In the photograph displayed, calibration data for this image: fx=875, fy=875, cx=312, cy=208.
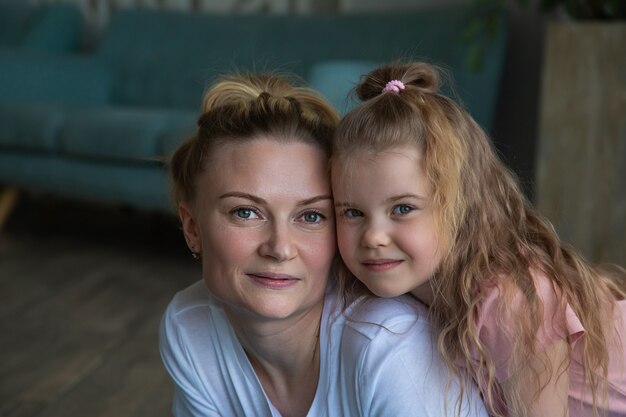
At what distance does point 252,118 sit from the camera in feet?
4.18

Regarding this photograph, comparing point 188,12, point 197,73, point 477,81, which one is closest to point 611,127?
point 477,81

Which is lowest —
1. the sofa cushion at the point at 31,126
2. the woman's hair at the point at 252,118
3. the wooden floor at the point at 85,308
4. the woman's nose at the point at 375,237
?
the wooden floor at the point at 85,308

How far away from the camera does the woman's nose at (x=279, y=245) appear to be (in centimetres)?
121

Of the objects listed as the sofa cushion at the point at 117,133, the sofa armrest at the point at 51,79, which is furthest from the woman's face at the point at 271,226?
the sofa armrest at the point at 51,79

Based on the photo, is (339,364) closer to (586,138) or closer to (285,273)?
(285,273)

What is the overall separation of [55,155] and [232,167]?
251cm

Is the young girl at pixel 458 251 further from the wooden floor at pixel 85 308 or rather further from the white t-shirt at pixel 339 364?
the wooden floor at pixel 85 308

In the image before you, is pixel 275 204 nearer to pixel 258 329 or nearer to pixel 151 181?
pixel 258 329

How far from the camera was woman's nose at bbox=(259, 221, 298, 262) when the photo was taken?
1210 mm

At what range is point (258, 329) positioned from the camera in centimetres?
131

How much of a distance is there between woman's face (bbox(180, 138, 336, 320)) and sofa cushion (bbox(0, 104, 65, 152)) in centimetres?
244

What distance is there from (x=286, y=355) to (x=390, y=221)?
0.30m

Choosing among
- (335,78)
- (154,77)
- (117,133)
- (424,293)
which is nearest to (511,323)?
(424,293)

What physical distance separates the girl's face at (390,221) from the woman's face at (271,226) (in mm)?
56
